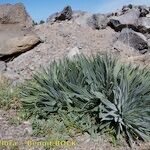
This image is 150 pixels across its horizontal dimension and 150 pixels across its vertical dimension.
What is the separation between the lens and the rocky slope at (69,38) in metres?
10.6

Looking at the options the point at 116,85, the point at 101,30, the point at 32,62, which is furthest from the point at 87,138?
the point at 101,30

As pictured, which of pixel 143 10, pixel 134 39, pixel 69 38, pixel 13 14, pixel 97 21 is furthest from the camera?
pixel 143 10

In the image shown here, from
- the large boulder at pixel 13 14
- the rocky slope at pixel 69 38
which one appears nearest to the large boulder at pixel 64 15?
the rocky slope at pixel 69 38

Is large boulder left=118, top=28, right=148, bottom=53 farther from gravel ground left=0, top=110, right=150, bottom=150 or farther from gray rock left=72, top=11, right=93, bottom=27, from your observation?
gravel ground left=0, top=110, right=150, bottom=150

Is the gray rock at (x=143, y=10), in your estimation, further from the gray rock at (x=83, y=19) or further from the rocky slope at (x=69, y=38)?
the gray rock at (x=83, y=19)

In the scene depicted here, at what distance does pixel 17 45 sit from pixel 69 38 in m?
1.59

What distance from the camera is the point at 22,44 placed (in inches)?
424

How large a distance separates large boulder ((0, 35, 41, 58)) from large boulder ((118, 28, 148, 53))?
8.58 feet

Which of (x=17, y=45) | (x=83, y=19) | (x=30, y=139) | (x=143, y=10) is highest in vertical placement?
(x=143, y=10)

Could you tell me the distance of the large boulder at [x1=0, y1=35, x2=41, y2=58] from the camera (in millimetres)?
10633

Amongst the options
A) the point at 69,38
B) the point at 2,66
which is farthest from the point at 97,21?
the point at 2,66

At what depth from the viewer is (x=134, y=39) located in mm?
11836

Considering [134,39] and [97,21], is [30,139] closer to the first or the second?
[134,39]

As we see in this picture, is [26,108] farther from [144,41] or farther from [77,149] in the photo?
[144,41]
